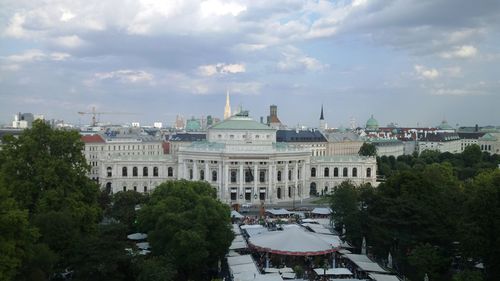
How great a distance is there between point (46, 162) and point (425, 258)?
3263cm

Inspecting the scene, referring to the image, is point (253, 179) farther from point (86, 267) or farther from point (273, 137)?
point (86, 267)

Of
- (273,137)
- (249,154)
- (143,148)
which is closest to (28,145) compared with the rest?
(249,154)

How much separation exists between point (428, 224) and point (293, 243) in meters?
12.1

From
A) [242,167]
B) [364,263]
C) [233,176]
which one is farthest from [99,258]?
[233,176]

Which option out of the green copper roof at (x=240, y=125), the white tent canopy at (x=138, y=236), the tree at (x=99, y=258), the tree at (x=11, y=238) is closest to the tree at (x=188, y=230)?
the tree at (x=99, y=258)

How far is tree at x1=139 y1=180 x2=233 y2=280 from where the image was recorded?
41938mm

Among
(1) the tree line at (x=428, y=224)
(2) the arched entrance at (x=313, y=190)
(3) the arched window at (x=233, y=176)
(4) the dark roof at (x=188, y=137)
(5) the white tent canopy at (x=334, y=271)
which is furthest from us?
(4) the dark roof at (x=188, y=137)

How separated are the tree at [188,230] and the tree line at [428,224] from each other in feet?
46.4

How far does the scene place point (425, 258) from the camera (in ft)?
136

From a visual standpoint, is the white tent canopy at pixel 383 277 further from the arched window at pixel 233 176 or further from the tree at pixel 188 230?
the arched window at pixel 233 176

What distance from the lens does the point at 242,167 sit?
9081 centimetres

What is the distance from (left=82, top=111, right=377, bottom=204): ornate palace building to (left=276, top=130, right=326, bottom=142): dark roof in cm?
3633

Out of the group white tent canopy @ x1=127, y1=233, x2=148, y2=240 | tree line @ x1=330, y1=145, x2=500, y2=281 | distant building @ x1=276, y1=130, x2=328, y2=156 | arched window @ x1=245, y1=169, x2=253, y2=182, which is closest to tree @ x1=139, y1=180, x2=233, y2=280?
white tent canopy @ x1=127, y1=233, x2=148, y2=240

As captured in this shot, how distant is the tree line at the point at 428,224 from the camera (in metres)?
40.5
